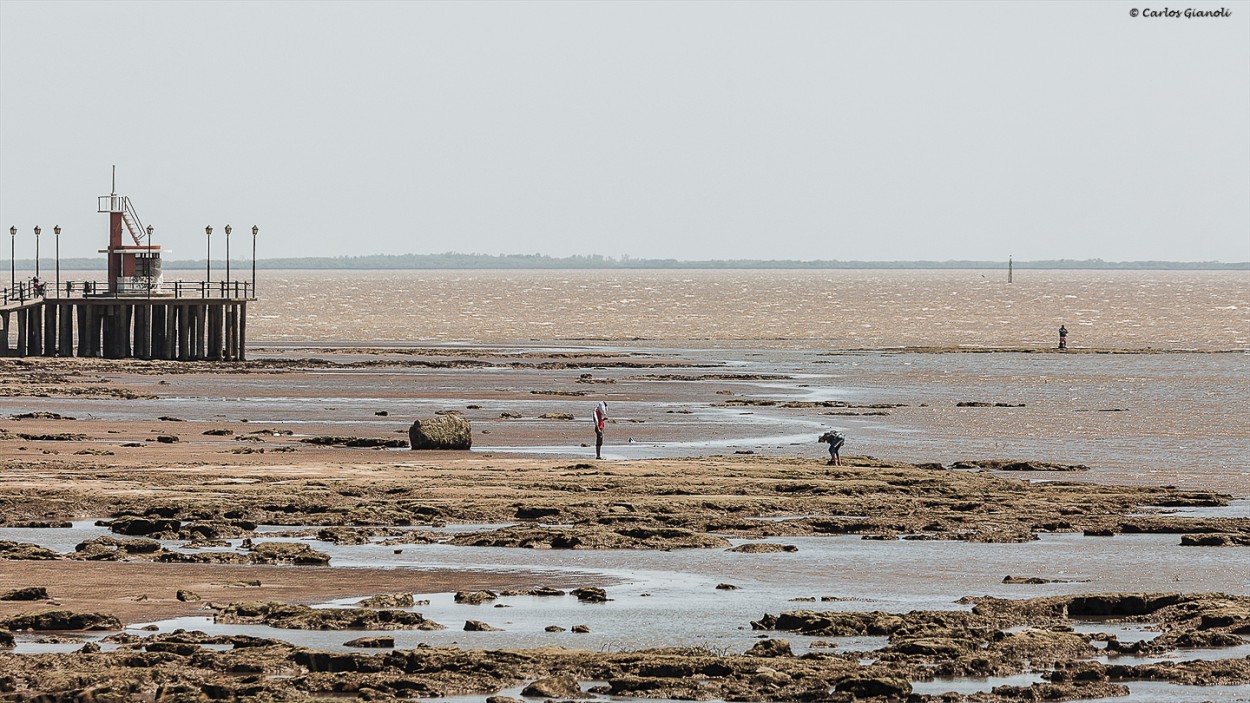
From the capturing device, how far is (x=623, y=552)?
2233 cm

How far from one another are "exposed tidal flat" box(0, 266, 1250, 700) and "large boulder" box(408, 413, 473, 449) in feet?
1.26

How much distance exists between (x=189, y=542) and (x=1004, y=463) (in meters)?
15.6

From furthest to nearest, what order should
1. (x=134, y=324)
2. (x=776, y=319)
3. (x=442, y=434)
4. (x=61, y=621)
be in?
(x=776, y=319), (x=134, y=324), (x=442, y=434), (x=61, y=621)

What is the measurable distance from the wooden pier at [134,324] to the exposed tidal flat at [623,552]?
2078 cm

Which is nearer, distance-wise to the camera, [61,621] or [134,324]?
[61,621]

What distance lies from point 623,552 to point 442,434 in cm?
1221


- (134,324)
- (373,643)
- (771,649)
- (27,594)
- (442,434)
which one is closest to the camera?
(771,649)

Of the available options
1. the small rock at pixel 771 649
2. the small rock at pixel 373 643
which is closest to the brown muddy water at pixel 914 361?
the small rock at pixel 771 649

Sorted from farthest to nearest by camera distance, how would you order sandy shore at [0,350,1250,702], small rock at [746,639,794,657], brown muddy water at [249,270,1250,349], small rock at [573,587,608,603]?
brown muddy water at [249,270,1250,349] → small rock at [573,587,608,603] → small rock at [746,639,794,657] → sandy shore at [0,350,1250,702]

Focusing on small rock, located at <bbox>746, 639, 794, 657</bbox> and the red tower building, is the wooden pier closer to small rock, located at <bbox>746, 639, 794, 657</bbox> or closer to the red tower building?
the red tower building

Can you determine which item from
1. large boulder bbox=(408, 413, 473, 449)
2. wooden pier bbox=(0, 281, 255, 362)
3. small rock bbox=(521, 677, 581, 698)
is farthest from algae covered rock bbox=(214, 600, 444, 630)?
wooden pier bbox=(0, 281, 255, 362)

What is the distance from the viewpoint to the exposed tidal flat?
15.2m

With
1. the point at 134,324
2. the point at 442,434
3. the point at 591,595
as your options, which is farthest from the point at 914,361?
the point at 591,595

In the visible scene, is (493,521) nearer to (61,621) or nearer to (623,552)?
(623,552)
